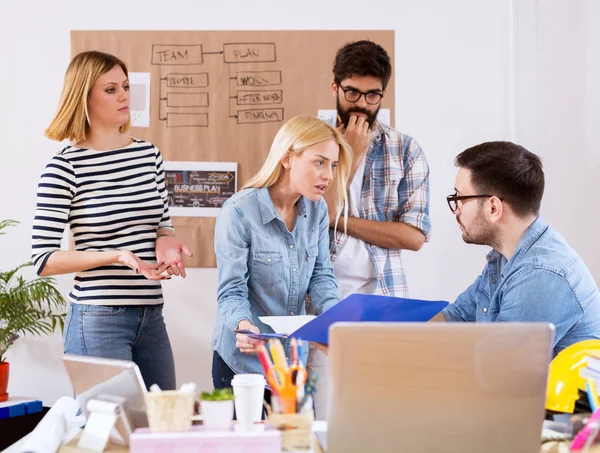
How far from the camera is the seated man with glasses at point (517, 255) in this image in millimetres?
1816

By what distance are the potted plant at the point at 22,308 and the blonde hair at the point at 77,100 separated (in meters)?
1.01

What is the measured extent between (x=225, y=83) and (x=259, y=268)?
1.43 metres

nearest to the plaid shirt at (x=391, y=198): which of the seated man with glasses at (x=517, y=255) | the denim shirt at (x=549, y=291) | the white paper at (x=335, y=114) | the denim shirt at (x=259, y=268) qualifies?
the white paper at (x=335, y=114)

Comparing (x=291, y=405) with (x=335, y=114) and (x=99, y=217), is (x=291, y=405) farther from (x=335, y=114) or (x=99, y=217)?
(x=335, y=114)

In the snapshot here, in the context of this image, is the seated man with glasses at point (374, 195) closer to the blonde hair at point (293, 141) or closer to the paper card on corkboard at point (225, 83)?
the paper card on corkboard at point (225, 83)

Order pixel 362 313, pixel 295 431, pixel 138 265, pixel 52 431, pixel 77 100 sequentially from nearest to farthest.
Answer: pixel 295 431, pixel 52 431, pixel 362 313, pixel 138 265, pixel 77 100

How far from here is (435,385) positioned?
1.12m

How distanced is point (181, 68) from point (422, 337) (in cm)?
264

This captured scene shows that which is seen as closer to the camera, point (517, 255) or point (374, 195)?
point (517, 255)

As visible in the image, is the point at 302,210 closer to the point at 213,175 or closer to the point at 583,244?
the point at 213,175

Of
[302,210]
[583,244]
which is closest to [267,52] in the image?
[302,210]

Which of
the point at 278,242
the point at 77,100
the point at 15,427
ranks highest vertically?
the point at 77,100

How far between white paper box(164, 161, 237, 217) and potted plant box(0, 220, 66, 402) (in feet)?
2.17

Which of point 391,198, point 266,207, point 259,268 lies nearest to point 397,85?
point 391,198
